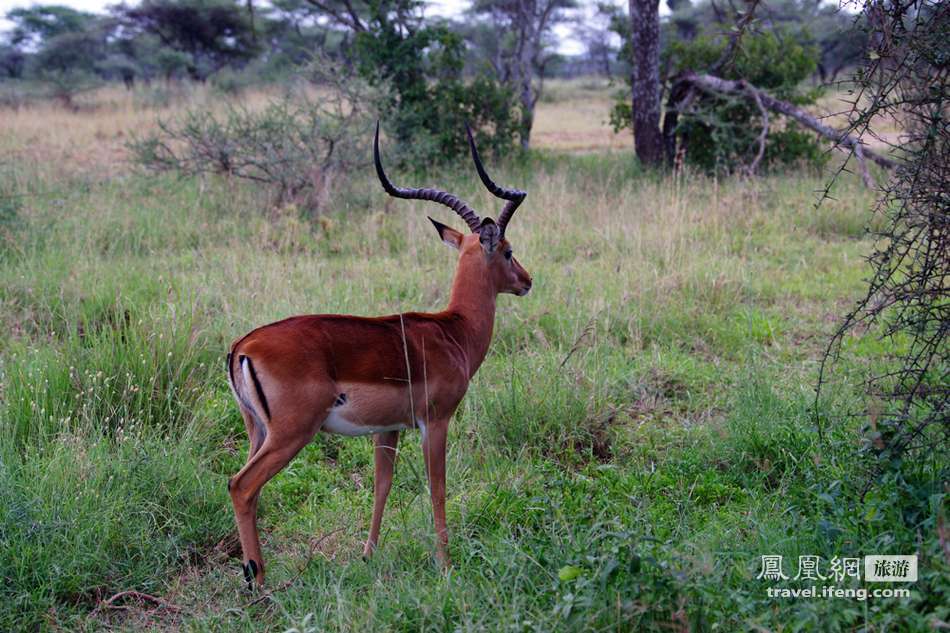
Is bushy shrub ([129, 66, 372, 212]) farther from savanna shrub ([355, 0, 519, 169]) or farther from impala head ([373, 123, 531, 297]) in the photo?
impala head ([373, 123, 531, 297])

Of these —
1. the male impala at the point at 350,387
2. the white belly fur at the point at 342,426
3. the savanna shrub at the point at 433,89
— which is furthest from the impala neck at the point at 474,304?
the savanna shrub at the point at 433,89

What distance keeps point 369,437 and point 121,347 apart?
51.4 inches

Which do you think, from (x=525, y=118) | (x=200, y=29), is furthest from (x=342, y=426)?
(x=200, y=29)

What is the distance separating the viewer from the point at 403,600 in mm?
2699

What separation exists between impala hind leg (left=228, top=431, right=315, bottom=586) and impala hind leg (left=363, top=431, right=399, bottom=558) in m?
0.46

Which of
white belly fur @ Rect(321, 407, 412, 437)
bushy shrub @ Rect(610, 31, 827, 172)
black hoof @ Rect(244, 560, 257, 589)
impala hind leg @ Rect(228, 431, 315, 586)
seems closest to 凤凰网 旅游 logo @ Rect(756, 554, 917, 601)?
white belly fur @ Rect(321, 407, 412, 437)

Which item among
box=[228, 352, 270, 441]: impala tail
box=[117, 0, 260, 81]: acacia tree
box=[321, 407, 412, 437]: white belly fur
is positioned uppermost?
box=[117, 0, 260, 81]: acacia tree

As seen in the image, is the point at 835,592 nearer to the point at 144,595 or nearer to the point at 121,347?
the point at 144,595

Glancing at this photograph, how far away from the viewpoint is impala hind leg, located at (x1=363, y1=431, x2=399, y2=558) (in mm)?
3346

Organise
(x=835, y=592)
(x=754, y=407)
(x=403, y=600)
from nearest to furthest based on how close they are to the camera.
Result: 1. (x=835, y=592)
2. (x=403, y=600)
3. (x=754, y=407)

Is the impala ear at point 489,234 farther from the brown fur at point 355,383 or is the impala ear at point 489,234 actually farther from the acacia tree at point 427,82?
the acacia tree at point 427,82

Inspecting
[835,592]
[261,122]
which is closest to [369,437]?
[835,592]

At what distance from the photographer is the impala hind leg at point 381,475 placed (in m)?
3.35

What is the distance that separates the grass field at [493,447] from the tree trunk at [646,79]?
146 inches
